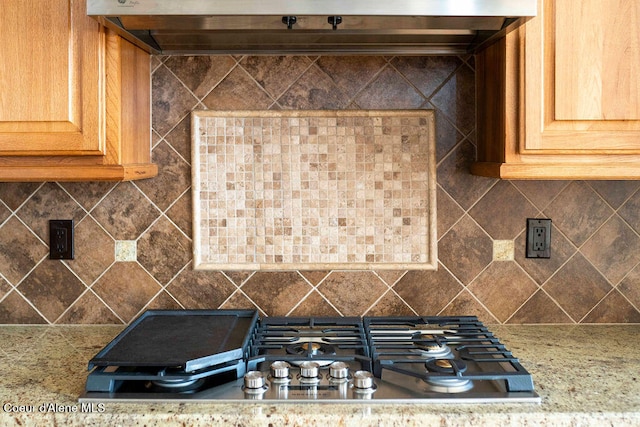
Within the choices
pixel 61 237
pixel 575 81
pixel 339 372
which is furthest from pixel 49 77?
pixel 575 81

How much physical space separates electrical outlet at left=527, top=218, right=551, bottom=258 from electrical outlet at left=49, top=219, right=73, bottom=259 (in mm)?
1370

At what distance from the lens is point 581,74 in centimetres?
149

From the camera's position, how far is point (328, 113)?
1.86m

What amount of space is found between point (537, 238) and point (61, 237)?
4.67 feet

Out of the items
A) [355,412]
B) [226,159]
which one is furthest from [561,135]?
[226,159]

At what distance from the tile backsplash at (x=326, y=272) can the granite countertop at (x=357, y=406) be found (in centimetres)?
31

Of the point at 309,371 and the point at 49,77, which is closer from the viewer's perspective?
the point at 309,371

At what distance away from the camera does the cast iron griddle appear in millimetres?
1361

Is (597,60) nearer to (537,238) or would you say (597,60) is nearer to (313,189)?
(537,238)

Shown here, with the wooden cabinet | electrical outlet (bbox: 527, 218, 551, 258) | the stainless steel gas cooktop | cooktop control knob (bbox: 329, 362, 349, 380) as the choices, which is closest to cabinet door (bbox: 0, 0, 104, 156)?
the wooden cabinet

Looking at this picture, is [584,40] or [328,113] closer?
[584,40]

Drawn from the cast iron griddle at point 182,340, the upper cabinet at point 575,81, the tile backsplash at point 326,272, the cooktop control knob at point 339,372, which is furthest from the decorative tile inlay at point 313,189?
the cooktop control knob at point 339,372

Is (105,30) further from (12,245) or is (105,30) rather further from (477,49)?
(477,49)

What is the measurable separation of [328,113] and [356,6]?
0.53m
